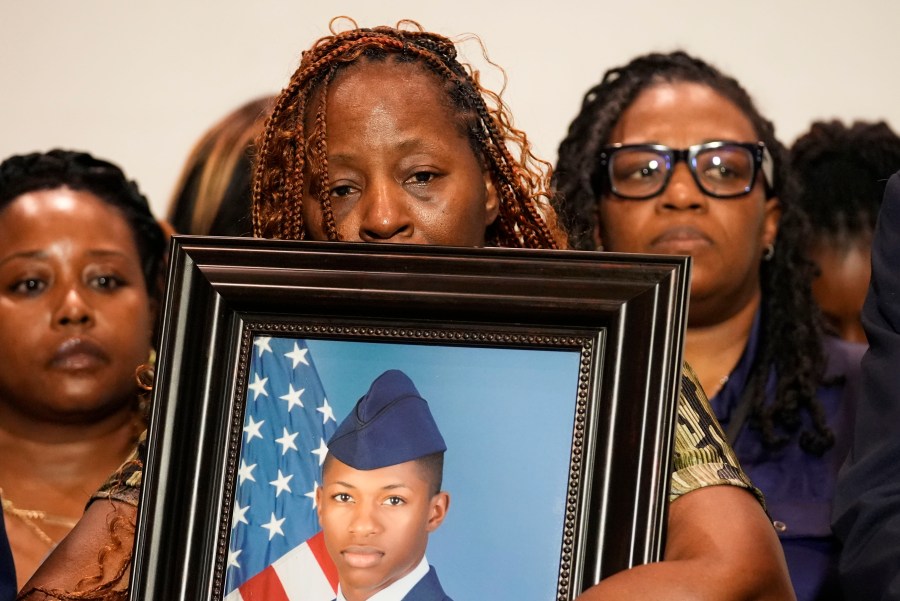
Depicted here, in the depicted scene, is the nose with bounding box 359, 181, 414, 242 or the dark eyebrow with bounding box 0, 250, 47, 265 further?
the dark eyebrow with bounding box 0, 250, 47, 265

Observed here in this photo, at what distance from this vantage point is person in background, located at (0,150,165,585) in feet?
6.95

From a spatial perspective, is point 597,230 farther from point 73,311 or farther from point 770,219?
point 73,311

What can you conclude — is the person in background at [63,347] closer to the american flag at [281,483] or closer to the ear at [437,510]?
the american flag at [281,483]

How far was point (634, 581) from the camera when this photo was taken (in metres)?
1.12

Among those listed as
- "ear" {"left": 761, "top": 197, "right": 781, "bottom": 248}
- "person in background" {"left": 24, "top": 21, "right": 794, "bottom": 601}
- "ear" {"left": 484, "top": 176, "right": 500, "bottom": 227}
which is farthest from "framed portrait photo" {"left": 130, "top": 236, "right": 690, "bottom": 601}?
"ear" {"left": 761, "top": 197, "right": 781, "bottom": 248}

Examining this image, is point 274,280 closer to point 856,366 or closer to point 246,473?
point 246,473

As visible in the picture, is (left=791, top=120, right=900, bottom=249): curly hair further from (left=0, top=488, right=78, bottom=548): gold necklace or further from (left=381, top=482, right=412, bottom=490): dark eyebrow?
(left=381, top=482, right=412, bottom=490): dark eyebrow

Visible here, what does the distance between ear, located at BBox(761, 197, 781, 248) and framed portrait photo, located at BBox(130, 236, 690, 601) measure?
1244mm

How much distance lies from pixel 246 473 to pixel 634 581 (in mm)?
360

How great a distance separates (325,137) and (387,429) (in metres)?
0.39

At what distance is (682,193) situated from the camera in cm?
218

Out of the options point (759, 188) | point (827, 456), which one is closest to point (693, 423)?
point (827, 456)

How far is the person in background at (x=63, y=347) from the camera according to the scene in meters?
2.12

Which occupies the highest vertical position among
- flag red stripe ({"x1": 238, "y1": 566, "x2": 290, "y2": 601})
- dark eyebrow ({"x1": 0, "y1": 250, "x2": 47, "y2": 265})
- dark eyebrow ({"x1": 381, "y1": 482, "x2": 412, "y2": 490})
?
dark eyebrow ({"x1": 0, "y1": 250, "x2": 47, "y2": 265})
